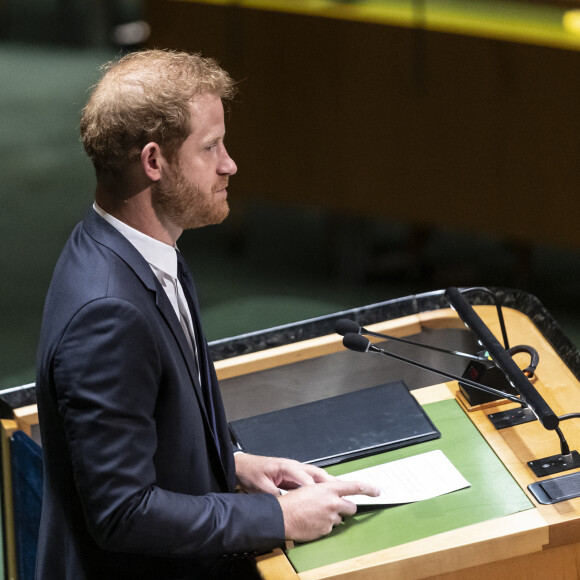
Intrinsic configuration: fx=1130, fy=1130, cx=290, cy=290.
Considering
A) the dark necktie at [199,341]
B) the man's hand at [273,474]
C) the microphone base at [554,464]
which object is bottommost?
the microphone base at [554,464]

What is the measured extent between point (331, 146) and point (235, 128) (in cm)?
44

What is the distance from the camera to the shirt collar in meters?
1.73

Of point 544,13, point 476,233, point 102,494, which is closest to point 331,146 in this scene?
point 476,233

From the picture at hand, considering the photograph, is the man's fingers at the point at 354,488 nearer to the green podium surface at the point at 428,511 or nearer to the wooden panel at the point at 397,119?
the green podium surface at the point at 428,511

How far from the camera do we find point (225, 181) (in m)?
1.81

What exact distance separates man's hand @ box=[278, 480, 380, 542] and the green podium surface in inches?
1.2

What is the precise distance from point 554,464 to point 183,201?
0.84 metres

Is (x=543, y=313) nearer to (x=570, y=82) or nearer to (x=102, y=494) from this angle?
(x=102, y=494)

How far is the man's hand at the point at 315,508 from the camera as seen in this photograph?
185cm

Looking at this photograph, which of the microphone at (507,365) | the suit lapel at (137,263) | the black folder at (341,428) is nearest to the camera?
the suit lapel at (137,263)

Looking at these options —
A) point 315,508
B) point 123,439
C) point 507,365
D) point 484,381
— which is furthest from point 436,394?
point 123,439

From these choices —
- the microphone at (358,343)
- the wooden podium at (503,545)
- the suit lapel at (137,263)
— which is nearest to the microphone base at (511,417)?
the wooden podium at (503,545)

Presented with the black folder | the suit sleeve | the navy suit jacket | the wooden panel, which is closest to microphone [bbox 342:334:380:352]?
the black folder

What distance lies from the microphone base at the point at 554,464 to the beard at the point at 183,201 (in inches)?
29.2
